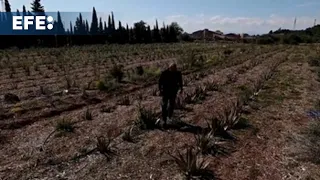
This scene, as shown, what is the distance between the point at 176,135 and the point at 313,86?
1229 cm

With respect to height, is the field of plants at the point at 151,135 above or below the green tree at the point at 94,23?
below

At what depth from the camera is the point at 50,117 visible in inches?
449

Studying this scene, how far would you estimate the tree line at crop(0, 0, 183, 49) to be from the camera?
62.2 m

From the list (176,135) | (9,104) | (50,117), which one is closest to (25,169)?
(176,135)

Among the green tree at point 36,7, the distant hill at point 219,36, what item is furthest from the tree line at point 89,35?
the distant hill at point 219,36

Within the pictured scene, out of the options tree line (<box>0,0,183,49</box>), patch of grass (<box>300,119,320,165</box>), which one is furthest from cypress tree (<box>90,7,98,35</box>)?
patch of grass (<box>300,119,320,165</box>)

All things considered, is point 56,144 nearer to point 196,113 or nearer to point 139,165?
point 139,165

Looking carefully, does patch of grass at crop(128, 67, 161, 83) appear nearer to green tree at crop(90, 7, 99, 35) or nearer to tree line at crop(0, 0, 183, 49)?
tree line at crop(0, 0, 183, 49)

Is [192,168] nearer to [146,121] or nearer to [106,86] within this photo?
[146,121]

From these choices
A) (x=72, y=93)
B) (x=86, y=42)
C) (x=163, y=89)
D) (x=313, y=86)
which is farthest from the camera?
(x=86, y=42)

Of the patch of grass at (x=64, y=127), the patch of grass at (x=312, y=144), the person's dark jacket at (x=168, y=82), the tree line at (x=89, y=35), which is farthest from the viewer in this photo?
the tree line at (x=89, y=35)

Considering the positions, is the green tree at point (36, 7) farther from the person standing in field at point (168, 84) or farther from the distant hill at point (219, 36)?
the person standing in field at point (168, 84)

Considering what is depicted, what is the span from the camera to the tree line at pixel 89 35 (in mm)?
62156

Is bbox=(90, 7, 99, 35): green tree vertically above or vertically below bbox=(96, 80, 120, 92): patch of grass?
above
